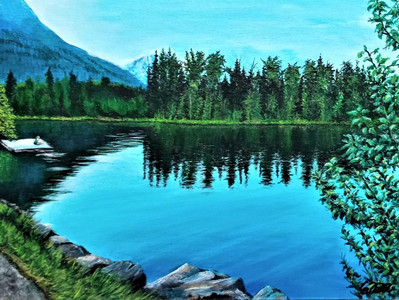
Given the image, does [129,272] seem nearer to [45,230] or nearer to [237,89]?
[45,230]

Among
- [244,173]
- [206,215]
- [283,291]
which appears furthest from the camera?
[244,173]

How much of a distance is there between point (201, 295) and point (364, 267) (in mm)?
946

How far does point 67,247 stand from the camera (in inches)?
135

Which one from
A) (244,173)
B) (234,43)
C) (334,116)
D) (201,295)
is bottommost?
(201,295)

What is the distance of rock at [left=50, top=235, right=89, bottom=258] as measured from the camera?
3.39 metres

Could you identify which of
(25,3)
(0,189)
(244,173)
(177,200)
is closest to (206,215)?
(177,200)

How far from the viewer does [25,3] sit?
3.99 m

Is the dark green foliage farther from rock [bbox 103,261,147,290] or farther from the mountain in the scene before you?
rock [bbox 103,261,147,290]

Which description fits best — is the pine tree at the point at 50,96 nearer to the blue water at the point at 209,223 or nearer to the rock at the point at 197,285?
the blue water at the point at 209,223

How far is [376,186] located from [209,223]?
1.07 meters

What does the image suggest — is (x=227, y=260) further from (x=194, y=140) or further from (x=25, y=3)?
(x=25, y=3)

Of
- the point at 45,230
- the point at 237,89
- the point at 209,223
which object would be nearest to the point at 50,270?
the point at 45,230

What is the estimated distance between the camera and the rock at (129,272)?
324 cm

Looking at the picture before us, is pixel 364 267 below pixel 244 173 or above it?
below
